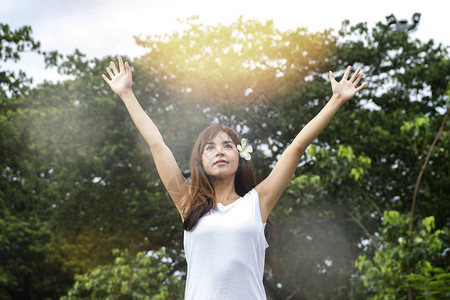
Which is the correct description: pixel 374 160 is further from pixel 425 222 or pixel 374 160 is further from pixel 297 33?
pixel 425 222

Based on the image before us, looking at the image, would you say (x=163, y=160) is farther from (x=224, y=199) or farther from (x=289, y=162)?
(x=289, y=162)

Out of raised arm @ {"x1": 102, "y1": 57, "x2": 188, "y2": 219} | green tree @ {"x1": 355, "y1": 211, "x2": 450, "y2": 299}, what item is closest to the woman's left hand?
raised arm @ {"x1": 102, "y1": 57, "x2": 188, "y2": 219}

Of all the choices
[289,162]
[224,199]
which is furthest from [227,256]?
[289,162]

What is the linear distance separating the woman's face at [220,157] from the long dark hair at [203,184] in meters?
0.03

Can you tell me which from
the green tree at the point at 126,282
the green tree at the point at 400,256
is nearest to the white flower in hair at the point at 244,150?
the green tree at the point at 400,256

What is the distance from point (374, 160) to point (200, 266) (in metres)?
14.2

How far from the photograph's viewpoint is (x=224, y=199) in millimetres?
2482

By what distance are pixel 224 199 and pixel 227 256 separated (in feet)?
1.23

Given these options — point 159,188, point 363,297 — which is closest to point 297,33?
point 159,188

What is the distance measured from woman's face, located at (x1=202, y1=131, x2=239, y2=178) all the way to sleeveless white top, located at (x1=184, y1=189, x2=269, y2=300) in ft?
0.84

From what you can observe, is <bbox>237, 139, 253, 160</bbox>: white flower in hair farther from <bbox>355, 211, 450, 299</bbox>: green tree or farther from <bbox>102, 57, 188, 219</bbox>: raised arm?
<bbox>355, 211, 450, 299</bbox>: green tree

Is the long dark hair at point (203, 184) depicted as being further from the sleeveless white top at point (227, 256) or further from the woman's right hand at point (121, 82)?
the woman's right hand at point (121, 82)

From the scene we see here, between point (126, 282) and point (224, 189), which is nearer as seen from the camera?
point (224, 189)

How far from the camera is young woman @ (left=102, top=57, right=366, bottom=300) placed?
215 cm
